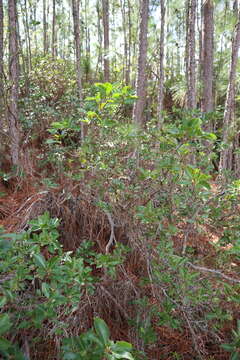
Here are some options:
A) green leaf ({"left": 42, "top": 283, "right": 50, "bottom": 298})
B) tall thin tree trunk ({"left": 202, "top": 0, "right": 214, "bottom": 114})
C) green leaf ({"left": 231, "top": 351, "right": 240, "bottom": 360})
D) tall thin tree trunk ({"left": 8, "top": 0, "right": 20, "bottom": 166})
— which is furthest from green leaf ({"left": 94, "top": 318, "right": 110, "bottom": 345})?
tall thin tree trunk ({"left": 202, "top": 0, "right": 214, "bottom": 114})

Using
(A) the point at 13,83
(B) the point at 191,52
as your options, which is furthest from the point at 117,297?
(B) the point at 191,52

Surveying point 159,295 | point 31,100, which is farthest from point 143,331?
point 31,100

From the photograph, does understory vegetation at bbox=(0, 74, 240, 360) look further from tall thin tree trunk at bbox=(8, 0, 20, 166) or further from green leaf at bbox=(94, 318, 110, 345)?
tall thin tree trunk at bbox=(8, 0, 20, 166)

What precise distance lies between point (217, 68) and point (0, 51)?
7.95 metres

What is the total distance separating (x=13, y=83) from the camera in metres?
→ 3.42

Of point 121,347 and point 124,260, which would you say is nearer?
point 121,347

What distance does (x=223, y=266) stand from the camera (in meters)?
2.20

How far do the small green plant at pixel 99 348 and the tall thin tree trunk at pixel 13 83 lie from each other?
3149 millimetres

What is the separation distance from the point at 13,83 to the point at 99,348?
11.4ft

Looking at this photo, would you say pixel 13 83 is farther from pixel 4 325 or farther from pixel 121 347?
pixel 121 347

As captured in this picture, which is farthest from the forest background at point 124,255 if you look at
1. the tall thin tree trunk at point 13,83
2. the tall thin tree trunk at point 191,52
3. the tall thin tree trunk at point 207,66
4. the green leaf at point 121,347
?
the tall thin tree trunk at point 207,66

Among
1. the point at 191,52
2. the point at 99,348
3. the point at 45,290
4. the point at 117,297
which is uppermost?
the point at 191,52

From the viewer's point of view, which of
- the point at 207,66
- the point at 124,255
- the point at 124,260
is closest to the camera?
the point at 124,260

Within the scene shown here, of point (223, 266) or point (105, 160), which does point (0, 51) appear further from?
point (223, 266)
